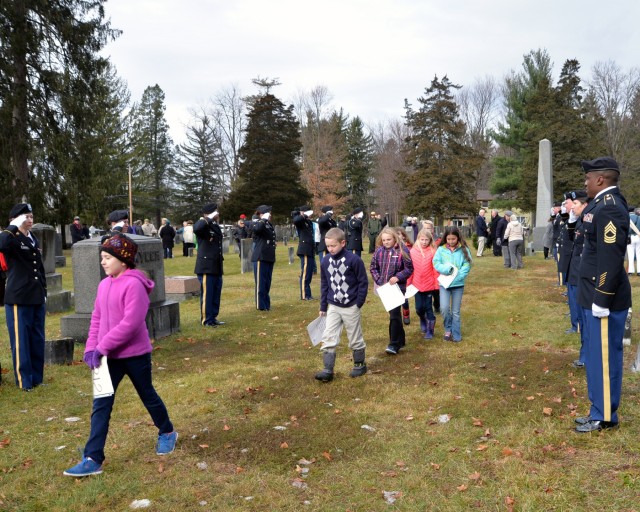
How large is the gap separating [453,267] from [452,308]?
0.76 metres

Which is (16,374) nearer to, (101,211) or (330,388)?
(330,388)

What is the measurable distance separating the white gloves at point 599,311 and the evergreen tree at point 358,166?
63093 millimetres

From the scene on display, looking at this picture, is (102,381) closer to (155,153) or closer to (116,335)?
(116,335)

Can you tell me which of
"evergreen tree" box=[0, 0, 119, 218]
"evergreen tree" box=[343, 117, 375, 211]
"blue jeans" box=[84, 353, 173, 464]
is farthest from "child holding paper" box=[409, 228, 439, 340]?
"evergreen tree" box=[343, 117, 375, 211]

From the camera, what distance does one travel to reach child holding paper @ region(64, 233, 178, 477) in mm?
4414

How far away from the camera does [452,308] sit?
29.1ft

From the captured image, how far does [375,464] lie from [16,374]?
4.72 metres

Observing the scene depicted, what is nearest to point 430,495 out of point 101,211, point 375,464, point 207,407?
point 375,464

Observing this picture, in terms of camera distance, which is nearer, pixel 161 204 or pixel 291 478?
pixel 291 478

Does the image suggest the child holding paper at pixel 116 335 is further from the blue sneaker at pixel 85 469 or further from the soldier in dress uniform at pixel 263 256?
the soldier in dress uniform at pixel 263 256

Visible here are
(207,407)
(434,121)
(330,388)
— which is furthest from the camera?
(434,121)

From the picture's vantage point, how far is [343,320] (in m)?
6.95

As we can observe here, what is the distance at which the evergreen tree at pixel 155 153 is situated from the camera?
59.8m

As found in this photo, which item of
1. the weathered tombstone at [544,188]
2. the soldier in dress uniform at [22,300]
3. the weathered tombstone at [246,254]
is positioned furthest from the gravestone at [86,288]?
the weathered tombstone at [544,188]
